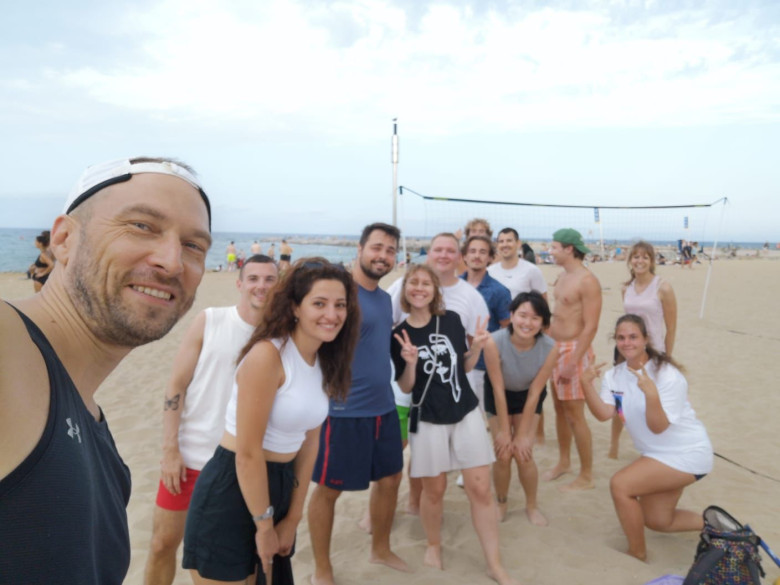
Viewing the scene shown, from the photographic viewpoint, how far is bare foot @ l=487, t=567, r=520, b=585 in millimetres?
2804

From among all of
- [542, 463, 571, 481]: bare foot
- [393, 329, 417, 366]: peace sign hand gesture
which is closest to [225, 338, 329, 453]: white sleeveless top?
[393, 329, 417, 366]: peace sign hand gesture

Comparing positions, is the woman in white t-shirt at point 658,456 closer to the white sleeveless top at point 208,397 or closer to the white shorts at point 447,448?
the white shorts at point 447,448

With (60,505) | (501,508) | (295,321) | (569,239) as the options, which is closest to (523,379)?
(501,508)

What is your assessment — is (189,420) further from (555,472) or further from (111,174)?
(555,472)

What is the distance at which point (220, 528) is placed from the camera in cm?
192

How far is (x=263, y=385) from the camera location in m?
1.91

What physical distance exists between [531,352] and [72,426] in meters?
3.19

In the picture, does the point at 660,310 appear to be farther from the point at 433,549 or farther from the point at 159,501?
the point at 159,501

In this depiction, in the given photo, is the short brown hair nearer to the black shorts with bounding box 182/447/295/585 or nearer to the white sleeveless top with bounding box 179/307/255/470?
the white sleeveless top with bounding box 179/307/255/470

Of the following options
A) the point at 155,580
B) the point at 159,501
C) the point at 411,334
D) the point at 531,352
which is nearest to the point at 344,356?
the point at 411,334

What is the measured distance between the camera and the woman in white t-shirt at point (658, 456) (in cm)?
302

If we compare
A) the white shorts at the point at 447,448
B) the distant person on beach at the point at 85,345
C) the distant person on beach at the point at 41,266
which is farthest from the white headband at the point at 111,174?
the distant person on beach at the point at 41,266

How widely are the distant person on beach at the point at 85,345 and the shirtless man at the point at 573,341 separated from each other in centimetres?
341

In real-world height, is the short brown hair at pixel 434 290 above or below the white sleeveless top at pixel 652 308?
above
